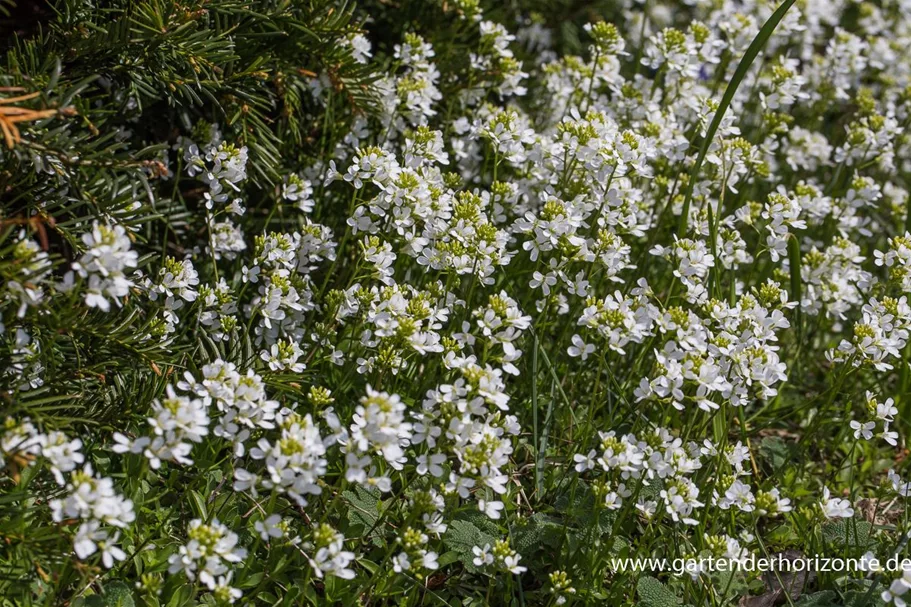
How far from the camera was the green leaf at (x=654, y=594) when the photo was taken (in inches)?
111

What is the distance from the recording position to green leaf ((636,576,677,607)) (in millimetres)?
2818

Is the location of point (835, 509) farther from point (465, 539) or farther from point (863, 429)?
point (465, 539)

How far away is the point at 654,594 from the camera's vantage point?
2.84 meters

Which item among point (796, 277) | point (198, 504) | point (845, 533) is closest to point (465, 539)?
point (198, 504)

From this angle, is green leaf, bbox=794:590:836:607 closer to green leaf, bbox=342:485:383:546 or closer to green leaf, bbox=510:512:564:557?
green leaf, bbox=510:512:564:557

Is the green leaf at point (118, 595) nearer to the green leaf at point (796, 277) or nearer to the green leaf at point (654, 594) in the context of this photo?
the green leaf at point (654, 594)

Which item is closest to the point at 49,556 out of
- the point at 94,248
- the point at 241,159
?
the point at 94,248

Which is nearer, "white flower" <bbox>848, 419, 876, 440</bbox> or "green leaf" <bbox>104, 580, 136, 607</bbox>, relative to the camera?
"green leaf" <bbox>104, 580, 136, 607</bbox>

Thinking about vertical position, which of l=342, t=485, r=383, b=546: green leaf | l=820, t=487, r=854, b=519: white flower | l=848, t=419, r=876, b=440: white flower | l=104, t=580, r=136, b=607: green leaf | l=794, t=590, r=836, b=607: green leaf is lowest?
l=104, t=580, r=136, b=607: green leaf

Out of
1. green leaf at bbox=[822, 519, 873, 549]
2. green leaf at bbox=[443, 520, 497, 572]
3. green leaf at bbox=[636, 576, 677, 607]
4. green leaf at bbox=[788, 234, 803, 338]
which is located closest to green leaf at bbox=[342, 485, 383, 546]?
green leaf at bbox=[443, 520, 497, 572]

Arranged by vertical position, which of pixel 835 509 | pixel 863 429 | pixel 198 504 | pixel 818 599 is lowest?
pixel 198 504

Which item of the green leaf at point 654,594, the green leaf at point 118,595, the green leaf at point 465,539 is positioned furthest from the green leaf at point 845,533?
the green leaf at point 118,595

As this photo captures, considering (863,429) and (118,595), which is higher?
(863,429)

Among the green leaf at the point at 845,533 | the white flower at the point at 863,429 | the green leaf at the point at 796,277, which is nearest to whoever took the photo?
the white flower at the point at 863,429
